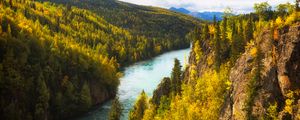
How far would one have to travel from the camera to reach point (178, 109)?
103m

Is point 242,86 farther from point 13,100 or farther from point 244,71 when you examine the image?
point 13,100

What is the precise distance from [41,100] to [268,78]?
70983mm

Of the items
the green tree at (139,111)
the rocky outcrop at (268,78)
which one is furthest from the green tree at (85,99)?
the rocky outcrop at (268,78)

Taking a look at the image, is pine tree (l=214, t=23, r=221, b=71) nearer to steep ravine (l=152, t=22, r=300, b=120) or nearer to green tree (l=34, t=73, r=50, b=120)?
steep ravine (l=152, t=22, r=300, b=120)

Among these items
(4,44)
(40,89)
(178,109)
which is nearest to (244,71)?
(178,109)

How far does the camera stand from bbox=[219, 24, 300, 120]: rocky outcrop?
221ft

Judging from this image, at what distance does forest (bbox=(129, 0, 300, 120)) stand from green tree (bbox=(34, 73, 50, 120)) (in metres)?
26.1

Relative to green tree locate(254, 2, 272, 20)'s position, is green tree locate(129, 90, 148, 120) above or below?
below

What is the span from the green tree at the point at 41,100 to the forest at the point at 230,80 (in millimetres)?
26120

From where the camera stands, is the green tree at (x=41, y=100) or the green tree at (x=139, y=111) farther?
the green tree at (x=41, y=100)

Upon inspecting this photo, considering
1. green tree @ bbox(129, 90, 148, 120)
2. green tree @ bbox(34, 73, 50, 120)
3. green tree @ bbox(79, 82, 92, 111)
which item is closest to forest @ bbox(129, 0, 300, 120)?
green tree @ bbox(129, 90, 148, 120)

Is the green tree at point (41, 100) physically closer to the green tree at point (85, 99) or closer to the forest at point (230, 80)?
the green tree at point (85, 99)

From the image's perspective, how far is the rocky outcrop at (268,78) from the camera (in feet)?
221

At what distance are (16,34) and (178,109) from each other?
62.3 m
